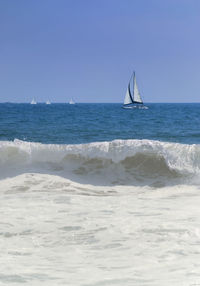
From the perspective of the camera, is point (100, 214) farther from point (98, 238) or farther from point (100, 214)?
point (98, 238)

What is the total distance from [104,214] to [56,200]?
1195 millimetres

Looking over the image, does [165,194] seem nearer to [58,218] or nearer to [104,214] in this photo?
[104,214]

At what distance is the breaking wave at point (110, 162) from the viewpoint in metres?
8.83

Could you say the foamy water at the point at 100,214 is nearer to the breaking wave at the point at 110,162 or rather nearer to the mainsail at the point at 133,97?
the breaking wave at the point at 110,162

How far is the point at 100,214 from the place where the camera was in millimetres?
5633

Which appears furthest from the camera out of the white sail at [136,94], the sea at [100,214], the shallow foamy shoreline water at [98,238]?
the white sail at [136,94]

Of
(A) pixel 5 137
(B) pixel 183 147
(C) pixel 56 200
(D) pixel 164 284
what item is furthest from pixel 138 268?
(A) pixel 5 137

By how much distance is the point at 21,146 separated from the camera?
32.4 ft

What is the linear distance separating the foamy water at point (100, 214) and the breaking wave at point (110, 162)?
0.07 ft

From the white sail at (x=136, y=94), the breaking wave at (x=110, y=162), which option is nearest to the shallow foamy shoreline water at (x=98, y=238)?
the breaking wave at (x=110, y=162)

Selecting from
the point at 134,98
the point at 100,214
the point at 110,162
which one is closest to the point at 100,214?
the point at 100,214

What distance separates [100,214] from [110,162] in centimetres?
381

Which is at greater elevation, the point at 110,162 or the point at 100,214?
the point at 110,162

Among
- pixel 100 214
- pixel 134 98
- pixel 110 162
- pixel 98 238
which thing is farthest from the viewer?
pixel 134 98
